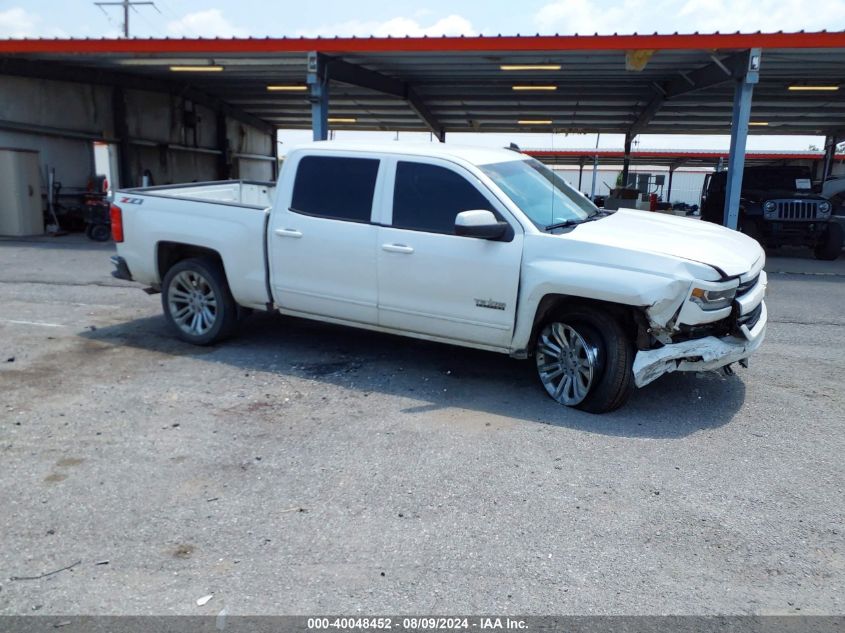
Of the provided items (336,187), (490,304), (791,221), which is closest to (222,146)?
(791,221)

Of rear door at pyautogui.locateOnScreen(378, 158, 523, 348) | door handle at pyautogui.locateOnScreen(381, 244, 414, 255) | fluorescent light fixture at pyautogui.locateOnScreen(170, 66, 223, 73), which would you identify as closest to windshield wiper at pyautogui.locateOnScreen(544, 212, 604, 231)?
rear door at pyautogui.locateOnScreen(378, 158, 523, 348)

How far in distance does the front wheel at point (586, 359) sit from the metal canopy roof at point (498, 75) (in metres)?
9.78

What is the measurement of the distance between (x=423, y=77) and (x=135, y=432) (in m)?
16.0

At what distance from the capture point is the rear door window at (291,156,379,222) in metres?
5.80

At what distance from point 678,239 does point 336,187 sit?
2.85 meters

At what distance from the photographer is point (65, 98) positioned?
19141 mm

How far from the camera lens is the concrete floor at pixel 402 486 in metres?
3.02

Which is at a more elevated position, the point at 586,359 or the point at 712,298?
the point at 712,298

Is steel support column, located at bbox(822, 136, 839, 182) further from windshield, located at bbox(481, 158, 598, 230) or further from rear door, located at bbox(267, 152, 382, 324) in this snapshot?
rear door, located at bbox(267, 152, 382, 324)

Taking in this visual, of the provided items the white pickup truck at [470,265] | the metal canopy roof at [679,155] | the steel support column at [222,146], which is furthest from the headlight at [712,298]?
the metal canopy roof at [679,155]

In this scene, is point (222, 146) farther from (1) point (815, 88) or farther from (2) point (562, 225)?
(2) point (562, 225)

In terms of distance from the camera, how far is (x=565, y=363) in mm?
5164

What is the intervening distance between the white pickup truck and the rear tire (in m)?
11.0

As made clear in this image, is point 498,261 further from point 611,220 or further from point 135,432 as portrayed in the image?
point 135,432
